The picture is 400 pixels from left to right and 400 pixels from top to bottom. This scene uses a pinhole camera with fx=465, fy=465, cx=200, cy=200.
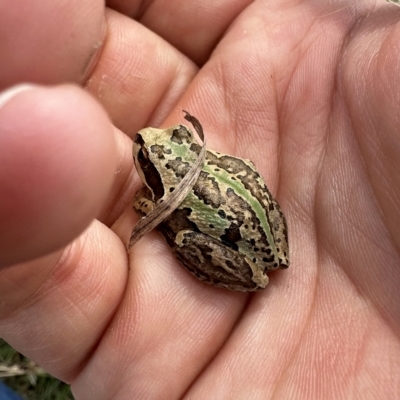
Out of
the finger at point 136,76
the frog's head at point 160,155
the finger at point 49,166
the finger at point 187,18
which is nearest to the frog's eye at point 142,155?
the frog's head at point 160,155

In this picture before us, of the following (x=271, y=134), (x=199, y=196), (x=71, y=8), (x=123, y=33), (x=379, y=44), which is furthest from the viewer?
(x=123, y=33)

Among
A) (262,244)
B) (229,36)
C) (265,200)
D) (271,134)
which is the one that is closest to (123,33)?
(229,36)

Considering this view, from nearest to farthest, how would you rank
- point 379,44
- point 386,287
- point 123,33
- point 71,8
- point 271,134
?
point 71,8
point 386,287
point 379,44
point 271,134
point 123,33

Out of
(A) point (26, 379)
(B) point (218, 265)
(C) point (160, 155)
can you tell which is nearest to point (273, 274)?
(B) point (218, 265)

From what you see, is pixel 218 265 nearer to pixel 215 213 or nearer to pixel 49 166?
pixel 215 213

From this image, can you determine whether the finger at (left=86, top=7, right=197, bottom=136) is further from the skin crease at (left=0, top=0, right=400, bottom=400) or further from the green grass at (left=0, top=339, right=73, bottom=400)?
the green grass at (left=0, top=339, right=73, bottom=400)

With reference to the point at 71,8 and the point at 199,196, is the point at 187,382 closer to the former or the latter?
the point at 199,196

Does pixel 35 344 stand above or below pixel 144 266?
below

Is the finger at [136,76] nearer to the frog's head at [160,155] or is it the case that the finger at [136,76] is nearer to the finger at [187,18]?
the finger at [187,18]
